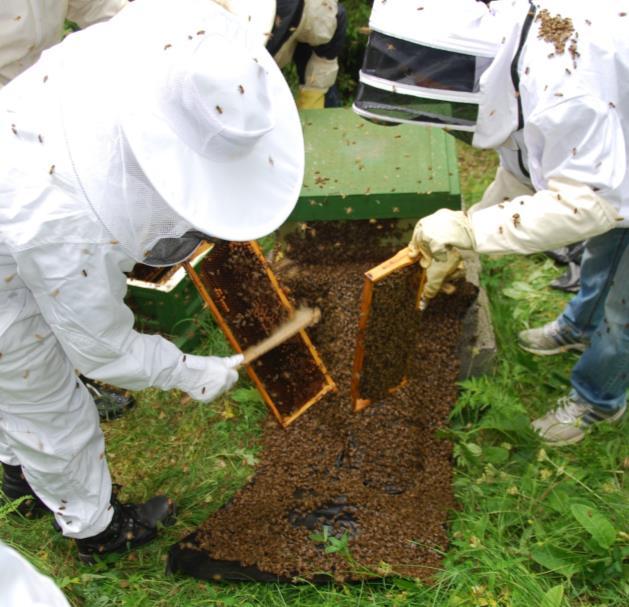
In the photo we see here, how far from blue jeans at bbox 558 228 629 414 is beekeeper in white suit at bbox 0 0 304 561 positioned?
189 centimetres

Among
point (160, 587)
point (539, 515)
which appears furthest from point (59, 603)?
point (539, 515)

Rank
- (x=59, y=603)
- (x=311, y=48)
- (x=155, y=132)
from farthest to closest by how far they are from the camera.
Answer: (x=311, y=48) → (x=155, y=132) → (x=59, y=603)

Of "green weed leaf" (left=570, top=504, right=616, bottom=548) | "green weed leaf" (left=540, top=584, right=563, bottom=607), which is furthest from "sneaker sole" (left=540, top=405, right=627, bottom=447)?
"green weed leaf" (left=540, top=584, right=563, bottom=607)

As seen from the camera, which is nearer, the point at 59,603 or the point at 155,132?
the point at 59,603

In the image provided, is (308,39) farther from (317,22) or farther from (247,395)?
(247,395)

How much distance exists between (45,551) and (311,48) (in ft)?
13.9

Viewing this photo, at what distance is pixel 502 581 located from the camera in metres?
2.95

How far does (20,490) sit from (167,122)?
94.7 inches

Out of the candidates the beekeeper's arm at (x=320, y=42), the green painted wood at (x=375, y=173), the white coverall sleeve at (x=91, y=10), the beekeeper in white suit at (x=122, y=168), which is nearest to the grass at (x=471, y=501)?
the green painted wood at (x=375, y=173)

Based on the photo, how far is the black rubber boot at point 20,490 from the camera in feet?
10.9

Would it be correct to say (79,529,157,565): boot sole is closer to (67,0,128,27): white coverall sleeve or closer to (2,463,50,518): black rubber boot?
(2,463,50,518): black rubber boot

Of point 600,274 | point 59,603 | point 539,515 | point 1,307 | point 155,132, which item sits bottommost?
point 539,515

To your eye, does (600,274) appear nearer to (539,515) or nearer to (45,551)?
(539,515)

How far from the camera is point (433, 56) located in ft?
8.55
